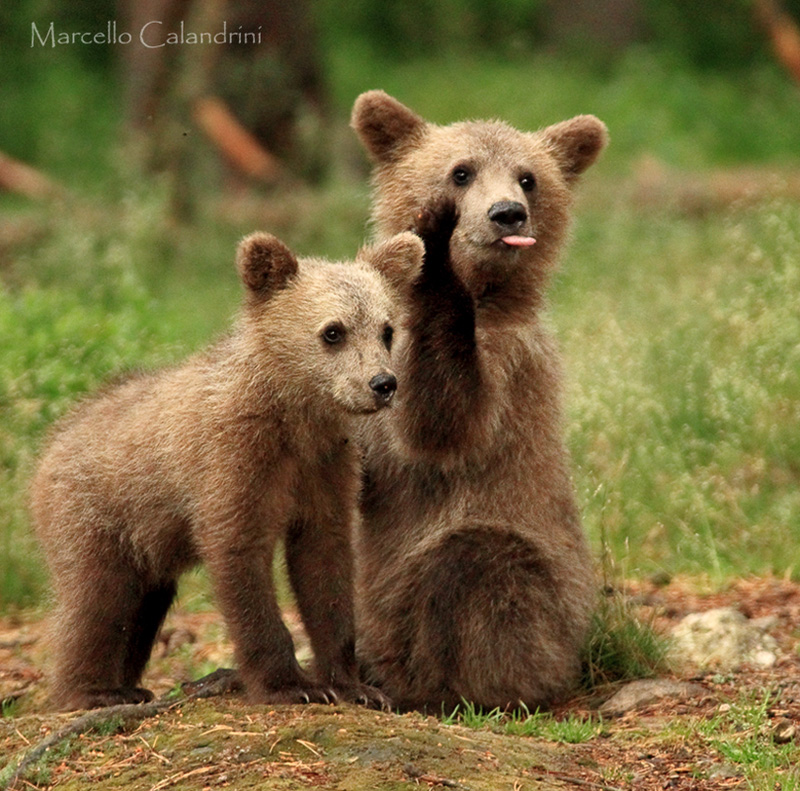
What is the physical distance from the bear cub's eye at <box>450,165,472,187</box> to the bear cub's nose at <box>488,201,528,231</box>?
368mm

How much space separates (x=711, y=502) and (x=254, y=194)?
870 cm

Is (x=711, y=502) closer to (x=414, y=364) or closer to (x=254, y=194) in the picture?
(x=414, y=364)

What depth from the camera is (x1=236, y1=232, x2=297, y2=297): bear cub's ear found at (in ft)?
15.9

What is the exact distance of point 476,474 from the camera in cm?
561

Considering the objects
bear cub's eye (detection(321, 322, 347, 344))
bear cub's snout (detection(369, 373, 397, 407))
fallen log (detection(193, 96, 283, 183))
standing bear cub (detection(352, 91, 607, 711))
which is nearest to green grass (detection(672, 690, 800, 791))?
standing bear cub (detection(352, 91, 607, 711))

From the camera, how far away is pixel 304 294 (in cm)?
488

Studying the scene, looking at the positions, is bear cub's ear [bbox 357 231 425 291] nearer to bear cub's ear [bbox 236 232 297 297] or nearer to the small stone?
bear cub's ear [bbox 236 232 297 297]

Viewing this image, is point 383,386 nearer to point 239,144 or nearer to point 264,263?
point 264,263

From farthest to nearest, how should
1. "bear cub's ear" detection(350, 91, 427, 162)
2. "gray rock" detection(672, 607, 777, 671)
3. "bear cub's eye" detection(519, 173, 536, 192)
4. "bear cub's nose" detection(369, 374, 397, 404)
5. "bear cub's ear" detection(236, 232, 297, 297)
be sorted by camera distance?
1. "bear cub's ear" detection(350, 91, 427, 162)
2. "gray rock" detection(672, 607, 777, 671)
3. "bear cub's eye" detection(519, 173, 536, 192)
4. "bear cub's ear" detection(236, 232, 297, 297)
5. "bear cub's nose" detection(369, 374, 397, 404)

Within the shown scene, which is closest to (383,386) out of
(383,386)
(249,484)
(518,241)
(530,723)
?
(383,386)

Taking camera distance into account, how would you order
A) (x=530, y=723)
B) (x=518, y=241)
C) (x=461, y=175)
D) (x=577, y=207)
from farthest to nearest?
(x=577, y=207)
(x=461, y=175)
(x=518, y=241)
(x=530, y=723)

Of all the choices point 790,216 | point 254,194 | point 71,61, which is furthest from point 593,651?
point 71,61

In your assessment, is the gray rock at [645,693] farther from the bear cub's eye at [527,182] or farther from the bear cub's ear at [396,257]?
the bear cub's eye at [527,182]

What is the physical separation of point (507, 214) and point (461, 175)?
1.52ft
